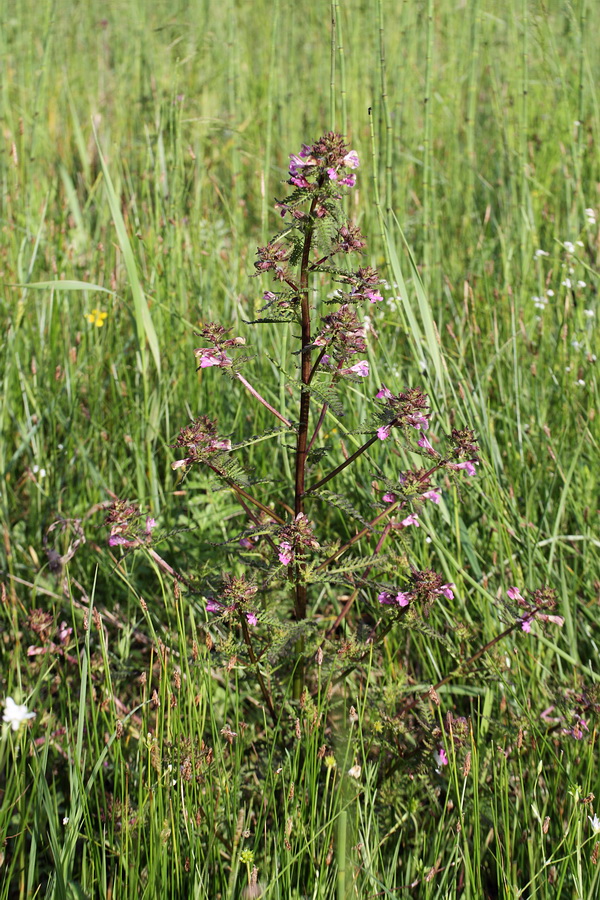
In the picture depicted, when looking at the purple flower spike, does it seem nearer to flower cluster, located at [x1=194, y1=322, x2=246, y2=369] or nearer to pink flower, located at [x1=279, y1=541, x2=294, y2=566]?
pink flower, located at [x1=279, y1=541, x2=294, y2=566]

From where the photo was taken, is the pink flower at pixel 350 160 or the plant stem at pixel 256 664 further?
the plant stem at pixel 256 664

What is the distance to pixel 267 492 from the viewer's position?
64.4 inches

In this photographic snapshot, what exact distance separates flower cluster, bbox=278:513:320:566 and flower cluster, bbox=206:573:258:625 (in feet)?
0.25

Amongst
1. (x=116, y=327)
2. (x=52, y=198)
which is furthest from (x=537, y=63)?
(x=116, y=327)

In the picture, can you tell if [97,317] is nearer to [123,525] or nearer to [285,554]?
[123,525]

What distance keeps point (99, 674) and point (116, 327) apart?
4.13ft

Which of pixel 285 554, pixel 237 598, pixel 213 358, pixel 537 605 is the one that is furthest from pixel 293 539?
pixel 537 605

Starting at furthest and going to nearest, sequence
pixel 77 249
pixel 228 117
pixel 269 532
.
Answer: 1. pixel 228 117
2. pixel 77 249
3. pixel 269 532

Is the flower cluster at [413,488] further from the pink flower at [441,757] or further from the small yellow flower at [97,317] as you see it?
the small yellow flower at [97,317]

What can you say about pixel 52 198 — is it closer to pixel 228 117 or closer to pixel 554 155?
pixel 228 117

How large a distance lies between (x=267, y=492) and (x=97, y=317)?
1.14 meters

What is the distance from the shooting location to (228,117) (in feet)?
12.5

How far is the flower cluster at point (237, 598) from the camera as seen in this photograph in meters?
1.24

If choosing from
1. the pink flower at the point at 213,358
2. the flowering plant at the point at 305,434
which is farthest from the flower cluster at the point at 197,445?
the pink flower at the point at 213,358
